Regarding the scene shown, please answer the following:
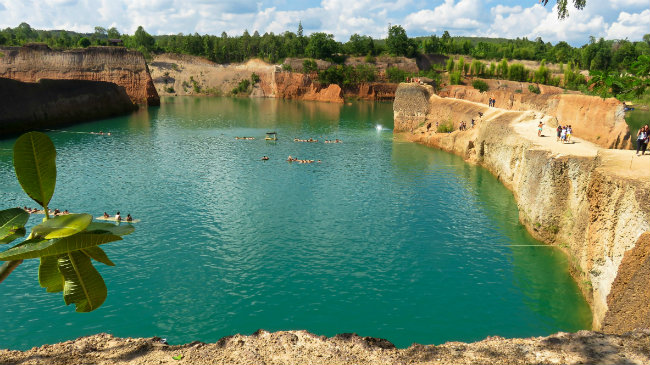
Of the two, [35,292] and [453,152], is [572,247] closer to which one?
[35,292]

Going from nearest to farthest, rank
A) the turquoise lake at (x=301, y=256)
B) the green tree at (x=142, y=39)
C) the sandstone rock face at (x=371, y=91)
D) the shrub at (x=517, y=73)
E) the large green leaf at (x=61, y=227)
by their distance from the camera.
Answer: the large green leaf at (x=61, y=227)
the turquoise lake at (x=301, y=256)
the shrub at (x=517, y=73)
the sandstone rock face at (x=371, y=91)
the green tree at (x=142, y=39)

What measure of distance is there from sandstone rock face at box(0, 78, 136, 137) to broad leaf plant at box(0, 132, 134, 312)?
69.1 metres

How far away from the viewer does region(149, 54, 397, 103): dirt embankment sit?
5128 inches

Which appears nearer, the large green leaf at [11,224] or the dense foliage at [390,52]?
the large green leaf at [11,224]

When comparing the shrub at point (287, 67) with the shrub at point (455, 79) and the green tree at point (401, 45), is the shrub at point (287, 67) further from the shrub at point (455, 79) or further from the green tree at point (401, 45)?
the shrub at point (455, 79)

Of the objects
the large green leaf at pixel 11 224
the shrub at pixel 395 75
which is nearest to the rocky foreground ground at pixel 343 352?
the large green leaf at pixel 11 224

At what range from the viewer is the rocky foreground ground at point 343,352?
10.1m

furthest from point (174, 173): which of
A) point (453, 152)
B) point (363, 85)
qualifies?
point (363, 85)

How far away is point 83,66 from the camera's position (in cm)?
10600

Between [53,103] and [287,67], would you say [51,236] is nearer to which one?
[53,103]

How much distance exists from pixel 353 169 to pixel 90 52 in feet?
292

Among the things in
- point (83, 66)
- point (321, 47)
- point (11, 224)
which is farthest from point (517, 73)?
point (11, 224)

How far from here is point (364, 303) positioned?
1997cm

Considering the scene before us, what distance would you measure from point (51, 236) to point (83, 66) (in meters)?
Result: 118
